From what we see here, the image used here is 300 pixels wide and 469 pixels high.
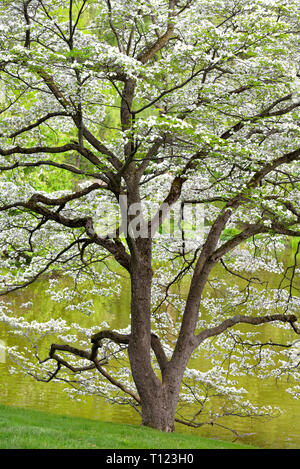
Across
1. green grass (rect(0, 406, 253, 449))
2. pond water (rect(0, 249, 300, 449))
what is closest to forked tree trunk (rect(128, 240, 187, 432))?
green grass (rect(0, 406, 253, 449))

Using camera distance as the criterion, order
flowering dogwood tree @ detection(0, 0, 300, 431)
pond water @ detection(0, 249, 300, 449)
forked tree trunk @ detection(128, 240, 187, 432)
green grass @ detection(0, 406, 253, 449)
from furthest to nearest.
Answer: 1. pond water @ detection(0, 249, 300, 449)
2. forked tree trunk @ detection(128, 240, 187, 432)
3. flowering dogwood tree @ detection(0, 0, 300, 431)
4. green grass @ detection(0, 406, 253, 449)

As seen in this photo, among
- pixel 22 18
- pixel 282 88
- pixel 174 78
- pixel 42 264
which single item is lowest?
pixel 42 264

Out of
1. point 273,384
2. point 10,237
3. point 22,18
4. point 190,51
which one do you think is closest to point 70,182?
point 273,384

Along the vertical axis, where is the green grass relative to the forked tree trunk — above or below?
below

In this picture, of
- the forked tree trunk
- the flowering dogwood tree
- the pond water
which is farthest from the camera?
the pond water

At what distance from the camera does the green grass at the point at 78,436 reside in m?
6.74

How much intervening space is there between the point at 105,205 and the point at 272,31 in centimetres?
480

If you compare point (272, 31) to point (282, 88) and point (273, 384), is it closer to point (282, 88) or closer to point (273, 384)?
point (282, 88)

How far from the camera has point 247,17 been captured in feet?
28.6

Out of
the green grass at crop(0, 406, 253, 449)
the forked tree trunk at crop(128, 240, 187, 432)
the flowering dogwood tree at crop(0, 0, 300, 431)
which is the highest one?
the flowering dogwood tree at crop(0, 0, 300, 431)

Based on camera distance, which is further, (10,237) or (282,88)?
(10,237)

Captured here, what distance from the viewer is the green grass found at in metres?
6.74

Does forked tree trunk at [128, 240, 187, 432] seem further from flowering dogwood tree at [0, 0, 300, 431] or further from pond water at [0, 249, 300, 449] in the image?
pond water at [0, 249, 300, 449]

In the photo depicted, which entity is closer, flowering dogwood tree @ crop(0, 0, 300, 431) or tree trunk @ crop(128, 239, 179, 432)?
flowering dogwood tree @ crop(0, 0, 300, 431)
